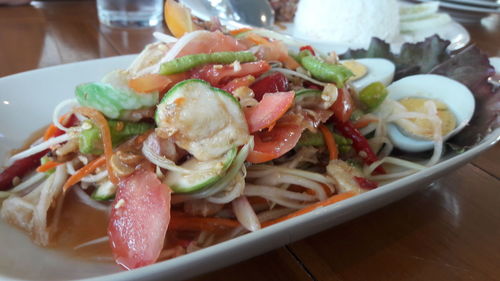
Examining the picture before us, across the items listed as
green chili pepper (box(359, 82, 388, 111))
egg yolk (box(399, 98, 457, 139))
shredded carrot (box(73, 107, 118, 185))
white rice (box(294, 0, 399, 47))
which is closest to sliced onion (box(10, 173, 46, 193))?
shredded carrot (box(73, 107, 118, 185))

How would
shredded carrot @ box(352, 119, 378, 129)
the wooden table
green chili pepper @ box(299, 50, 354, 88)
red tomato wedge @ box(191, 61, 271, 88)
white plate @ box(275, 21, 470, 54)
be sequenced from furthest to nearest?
white plate @ box(275, 21, 470, 54) < shredded carrot @ box(352, 119, 378, 129) < green chili pepper @ box(299, 50, 354, 88) < red tomato wedge @ box(191, 61, 271, 88) < the wooden table

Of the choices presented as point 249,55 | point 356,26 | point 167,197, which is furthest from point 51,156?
point 356,26

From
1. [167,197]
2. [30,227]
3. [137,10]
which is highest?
[167,197]

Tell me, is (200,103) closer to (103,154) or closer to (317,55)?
(103,154)

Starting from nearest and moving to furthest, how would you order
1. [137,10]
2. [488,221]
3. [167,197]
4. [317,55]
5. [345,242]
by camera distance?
[167,197], [345,242], [488,221], [317,55], [137,10]

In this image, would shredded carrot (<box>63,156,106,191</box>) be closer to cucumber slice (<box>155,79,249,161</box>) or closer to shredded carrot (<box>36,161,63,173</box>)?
shredded carrot (<box>36,161,63,173</box>)

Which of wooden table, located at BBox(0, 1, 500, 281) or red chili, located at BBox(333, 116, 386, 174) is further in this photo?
red chili, located at BBox(333, 116, 386, 174)
